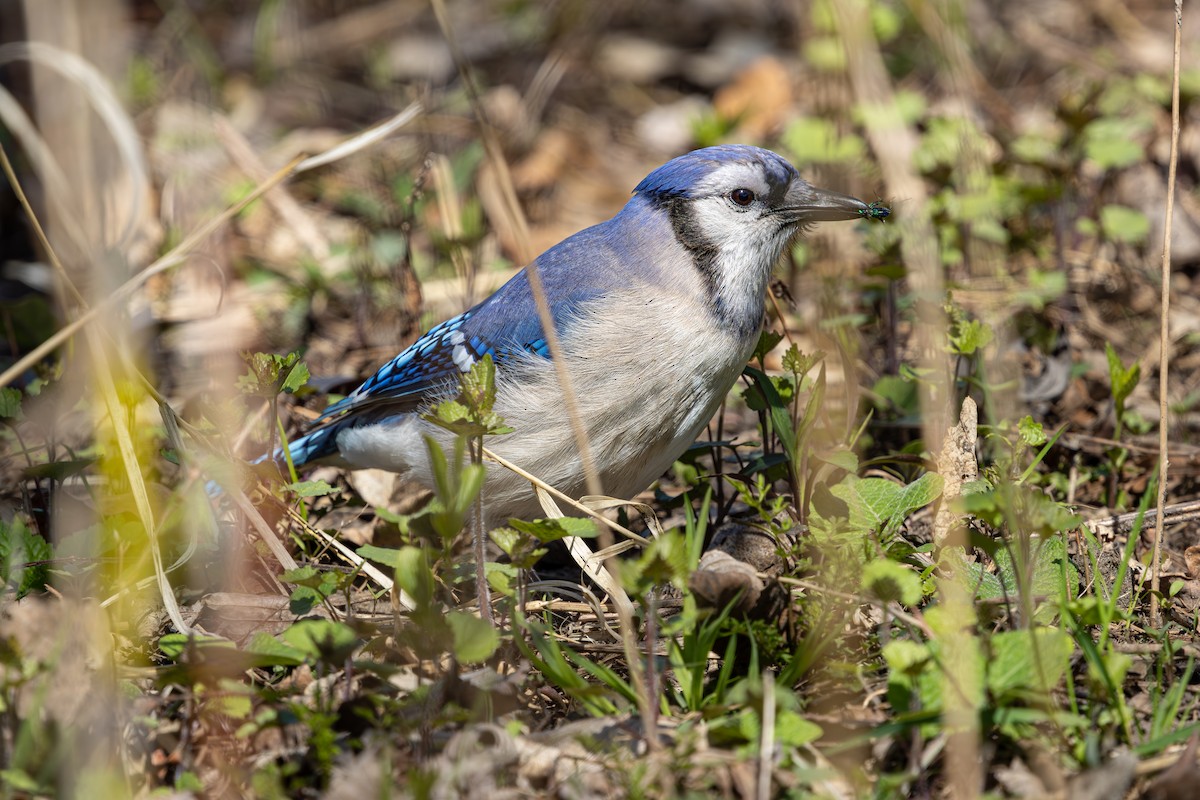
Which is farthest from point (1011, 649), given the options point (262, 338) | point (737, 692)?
point (262, 338)

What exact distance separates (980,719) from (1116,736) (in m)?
0.28

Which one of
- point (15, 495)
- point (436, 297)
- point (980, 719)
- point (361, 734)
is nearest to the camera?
point (980, 719)

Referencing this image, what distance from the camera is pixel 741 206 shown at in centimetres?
348

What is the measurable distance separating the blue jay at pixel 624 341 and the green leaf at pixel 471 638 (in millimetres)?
1005

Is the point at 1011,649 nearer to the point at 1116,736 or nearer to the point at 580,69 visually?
the point at 1116,736

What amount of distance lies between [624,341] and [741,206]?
583 mm

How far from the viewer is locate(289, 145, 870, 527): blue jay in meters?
3.21

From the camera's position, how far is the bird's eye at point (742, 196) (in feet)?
11.4

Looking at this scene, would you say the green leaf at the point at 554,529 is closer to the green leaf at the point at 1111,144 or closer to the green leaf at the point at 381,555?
the green leaf at the point at 381,555

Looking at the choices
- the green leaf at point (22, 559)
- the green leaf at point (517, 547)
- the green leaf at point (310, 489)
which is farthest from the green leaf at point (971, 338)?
the green leaf at point (22, 559)

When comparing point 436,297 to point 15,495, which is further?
point 436,297

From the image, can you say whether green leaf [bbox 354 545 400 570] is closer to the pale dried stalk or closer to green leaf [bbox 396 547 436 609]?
green leaf [bbox 396 547 436 609]

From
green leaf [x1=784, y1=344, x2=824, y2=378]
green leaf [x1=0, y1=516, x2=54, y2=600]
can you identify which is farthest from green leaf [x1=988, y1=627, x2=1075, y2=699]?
green leaf [x1=0, y1=516, x2=54, y2=600]

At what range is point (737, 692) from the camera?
7.74ft
